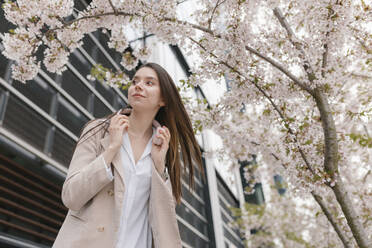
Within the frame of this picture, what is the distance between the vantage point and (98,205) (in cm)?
156

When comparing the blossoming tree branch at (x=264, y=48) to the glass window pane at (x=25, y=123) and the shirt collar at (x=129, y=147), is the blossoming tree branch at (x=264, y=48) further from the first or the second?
the shirt collar at (x=129, y=147)

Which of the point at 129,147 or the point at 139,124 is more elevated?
the point at 139,124

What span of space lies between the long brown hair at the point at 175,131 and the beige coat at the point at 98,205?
0.33m

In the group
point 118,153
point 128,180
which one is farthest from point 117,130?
point 128,180

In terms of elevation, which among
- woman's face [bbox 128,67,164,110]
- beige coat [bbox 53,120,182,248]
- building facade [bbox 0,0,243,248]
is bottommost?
beige coat [bbox 53,120,182,248]

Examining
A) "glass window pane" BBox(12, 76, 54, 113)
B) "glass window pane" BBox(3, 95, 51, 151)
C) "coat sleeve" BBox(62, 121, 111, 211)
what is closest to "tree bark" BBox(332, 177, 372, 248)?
"coat sleeve" BBox(62, 121, 111, 211)

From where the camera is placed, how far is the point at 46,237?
17.5 ft

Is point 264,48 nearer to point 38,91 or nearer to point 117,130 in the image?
point 117,130

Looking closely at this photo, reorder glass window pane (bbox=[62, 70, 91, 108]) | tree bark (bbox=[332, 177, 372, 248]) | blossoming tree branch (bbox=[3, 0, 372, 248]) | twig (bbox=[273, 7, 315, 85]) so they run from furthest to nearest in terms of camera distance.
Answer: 1. glass window pane (bbox=[62, 70, 91, 108])
2. twig (bbox=[273, 7, 315, 85])
3. blossoming tree branch (bbox=[3, 0, 372, 248])
4. tree bark (bbox=[332, 177, 372, 248])

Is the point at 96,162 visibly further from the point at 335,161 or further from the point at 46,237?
the point at 46,237

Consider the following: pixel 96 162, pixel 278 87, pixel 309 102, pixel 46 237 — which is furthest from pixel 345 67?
pixel 46 237

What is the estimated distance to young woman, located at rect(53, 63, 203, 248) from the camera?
1.50 metres

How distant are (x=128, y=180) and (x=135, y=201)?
12 cm

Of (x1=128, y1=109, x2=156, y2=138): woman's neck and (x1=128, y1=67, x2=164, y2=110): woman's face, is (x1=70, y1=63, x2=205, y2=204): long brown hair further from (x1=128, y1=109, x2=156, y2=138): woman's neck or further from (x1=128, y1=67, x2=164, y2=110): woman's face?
(x1=128, y1=109, x2=156, y2=138): woman's neck
